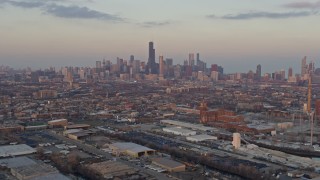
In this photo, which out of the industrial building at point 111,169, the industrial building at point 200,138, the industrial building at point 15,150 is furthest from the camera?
the industrial building at point 200,138

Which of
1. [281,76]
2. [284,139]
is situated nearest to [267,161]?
[284,139]

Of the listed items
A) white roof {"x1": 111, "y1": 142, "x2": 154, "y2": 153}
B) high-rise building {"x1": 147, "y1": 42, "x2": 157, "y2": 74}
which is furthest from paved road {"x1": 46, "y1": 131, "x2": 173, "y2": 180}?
high-rise building {"x1": 147, "y1": 42, "x2": 157, "y2": 74}

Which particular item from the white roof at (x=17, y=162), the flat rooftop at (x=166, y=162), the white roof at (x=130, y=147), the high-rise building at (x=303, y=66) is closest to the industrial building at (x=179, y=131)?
the white roof at (x=130, y=147)

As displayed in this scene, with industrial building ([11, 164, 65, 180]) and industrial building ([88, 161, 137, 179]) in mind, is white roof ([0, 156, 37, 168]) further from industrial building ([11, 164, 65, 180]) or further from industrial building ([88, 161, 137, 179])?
industrial building ([88, 161, 137, 179])

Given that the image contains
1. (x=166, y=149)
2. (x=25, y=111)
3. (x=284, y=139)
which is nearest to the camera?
(x=166, y=149)

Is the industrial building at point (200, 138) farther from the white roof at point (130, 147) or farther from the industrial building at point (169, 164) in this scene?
the industrial building at point (169, 164)

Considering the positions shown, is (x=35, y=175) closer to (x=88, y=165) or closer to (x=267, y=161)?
(x=88, y=165)

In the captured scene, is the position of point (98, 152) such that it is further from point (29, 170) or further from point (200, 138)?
point (200, 138)
